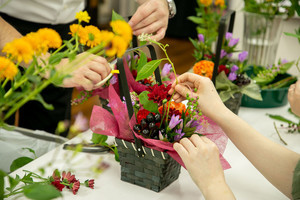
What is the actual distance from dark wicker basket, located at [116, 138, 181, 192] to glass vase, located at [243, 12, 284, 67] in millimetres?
1166

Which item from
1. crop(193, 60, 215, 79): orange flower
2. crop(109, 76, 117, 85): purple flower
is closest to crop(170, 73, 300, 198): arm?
crop(109, 76, 117, 85): purple flower

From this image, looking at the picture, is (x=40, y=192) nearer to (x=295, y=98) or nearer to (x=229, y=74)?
(x=295, y=98)

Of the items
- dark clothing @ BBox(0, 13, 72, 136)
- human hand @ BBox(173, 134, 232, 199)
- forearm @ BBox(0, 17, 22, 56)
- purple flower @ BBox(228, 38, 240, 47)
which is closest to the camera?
human hand @ BBox(173, 134, 232, 199)

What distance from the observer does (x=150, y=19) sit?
1335 millimetres

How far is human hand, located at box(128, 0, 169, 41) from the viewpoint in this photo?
1317 mm

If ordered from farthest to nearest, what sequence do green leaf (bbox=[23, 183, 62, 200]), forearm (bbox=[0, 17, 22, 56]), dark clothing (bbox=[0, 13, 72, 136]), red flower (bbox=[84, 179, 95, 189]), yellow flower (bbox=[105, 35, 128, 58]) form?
1. dark clothing (bbox=[0, 13, 72, 136])
2. forearm (bbox=[0, 17, 22, 56])
3. red flower (bbox=[84, 179, 95, 189])
4. green leaf (bbox=[23, 183, 62, 200])
5. yellow flower (bbox=[105, 35, 128, 58])

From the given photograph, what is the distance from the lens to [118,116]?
0.96 m

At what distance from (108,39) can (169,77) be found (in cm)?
78

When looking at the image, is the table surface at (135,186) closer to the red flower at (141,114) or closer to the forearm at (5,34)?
the red flower at (141,114)

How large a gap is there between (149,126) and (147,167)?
12 cm

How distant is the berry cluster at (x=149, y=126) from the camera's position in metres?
0.92

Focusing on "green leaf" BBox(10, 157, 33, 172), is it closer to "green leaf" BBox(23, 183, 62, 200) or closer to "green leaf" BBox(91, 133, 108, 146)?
"green leaf" BBox(91, 133, 108, 146)

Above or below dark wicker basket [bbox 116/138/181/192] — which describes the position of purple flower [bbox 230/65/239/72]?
above

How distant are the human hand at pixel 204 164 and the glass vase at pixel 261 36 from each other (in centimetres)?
122
